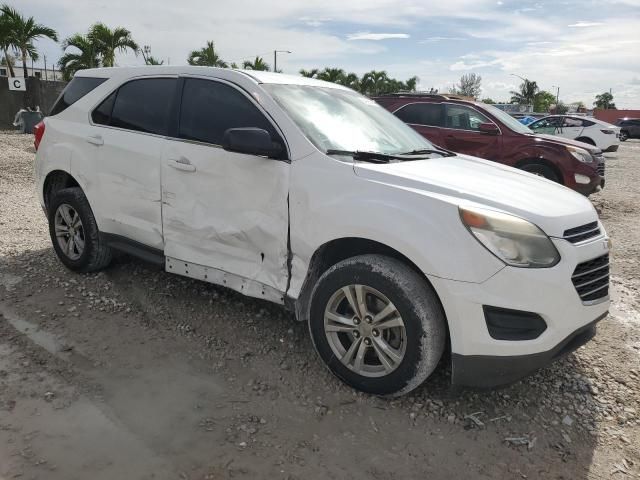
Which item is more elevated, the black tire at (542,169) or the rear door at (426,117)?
the rear door at (426,117)

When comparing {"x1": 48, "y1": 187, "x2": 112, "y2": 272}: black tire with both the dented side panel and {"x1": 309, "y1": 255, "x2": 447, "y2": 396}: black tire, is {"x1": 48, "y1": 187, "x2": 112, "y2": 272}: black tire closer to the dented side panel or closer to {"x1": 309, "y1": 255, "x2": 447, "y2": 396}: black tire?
the dented side panel

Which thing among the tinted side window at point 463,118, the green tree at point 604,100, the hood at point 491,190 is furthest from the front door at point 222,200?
the green tree at point 604,100

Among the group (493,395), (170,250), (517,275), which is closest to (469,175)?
(517,275)

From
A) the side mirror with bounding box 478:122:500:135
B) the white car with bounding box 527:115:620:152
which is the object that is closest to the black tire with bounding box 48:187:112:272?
the side mirror with bounding box 478:122:500:135

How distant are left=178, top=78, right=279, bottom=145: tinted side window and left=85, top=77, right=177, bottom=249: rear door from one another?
19 cm

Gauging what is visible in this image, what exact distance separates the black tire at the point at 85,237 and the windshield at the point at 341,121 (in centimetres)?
199

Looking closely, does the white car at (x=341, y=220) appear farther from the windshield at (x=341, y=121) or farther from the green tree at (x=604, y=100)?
the green tree at (x=604, y=100)

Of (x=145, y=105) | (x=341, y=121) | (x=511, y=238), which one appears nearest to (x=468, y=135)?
(x=341, y=121)

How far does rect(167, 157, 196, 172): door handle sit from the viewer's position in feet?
11.8

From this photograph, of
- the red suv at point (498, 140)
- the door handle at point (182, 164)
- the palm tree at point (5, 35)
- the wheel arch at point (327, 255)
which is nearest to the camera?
the wheel arch at point (327, 255)

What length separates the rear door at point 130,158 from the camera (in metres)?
3.89

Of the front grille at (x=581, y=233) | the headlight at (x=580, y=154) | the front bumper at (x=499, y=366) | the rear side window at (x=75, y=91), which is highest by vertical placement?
the rear side window at (x=75, y=91)

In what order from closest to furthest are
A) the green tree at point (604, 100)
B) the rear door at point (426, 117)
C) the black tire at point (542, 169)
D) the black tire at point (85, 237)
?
the black tire at point (85, 237)
the black tire at point (542, 169)
the rear door at point (426, 117)
the green tree at point (604, 100)

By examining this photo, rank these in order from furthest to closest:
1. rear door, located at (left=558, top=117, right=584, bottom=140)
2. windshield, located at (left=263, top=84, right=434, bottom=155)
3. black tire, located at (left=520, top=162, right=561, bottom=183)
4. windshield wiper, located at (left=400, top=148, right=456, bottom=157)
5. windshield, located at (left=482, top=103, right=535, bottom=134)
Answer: rear door, located at (left=558, top=117, right=584, bottom=140), windshield, located at (left=482, top=103, right=535, bottom=134), black tire, located at (left=520, top=162, right=561, bottom=183), windshield wiper, located at (left=400, top=148, right=456, bottom=157), windshield, located at (left=263, top=84, right=434, bottom=155)
